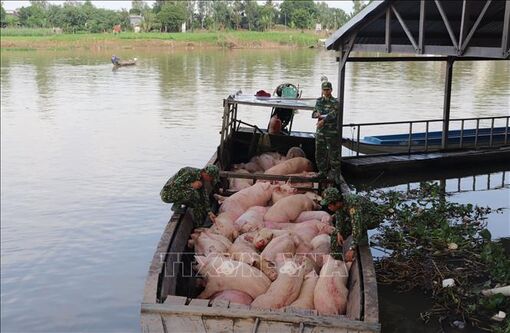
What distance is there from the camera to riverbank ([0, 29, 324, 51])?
57969 millimetres

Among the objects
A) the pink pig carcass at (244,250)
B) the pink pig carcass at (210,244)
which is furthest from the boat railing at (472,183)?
the pink pig carcass at (210,244)

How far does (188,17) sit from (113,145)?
65769mm

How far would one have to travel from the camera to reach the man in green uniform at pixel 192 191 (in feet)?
22.0

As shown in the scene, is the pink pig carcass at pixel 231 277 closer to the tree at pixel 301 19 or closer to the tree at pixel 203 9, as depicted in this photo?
the tree at pixel 301 19

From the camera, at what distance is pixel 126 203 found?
11.7 m

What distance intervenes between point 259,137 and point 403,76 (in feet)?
86.8

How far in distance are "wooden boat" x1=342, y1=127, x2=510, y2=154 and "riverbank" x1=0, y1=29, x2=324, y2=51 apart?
49.3 m

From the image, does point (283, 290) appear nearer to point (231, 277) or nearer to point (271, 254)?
point (231, 277)

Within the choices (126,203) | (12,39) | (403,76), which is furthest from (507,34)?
(12,39)

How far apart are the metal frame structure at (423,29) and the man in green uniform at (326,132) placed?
90 cm

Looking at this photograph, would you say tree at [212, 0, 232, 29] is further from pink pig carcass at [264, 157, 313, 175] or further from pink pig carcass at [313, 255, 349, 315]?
pink pig carcass at [313, 255, 349, 315]

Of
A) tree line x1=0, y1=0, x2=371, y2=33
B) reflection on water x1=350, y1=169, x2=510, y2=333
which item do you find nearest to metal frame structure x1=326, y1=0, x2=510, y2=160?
reflection on water x1=350, y1=169, x2=510, y2=333

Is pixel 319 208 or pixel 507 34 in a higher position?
pixel 507 34

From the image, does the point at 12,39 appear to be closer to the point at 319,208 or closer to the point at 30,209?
the point at 30,209
